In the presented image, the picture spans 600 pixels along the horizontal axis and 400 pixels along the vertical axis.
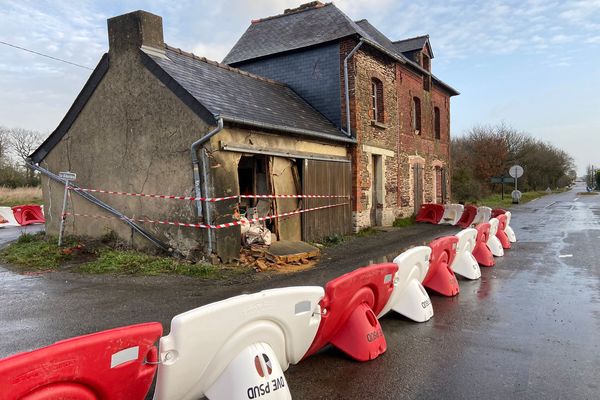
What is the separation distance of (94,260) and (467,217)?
12889 millimetres

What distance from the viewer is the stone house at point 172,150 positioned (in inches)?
343

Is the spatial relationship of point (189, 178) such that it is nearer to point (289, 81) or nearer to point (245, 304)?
point (245, 304)

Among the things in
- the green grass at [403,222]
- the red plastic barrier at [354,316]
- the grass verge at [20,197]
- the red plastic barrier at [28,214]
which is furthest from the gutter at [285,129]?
the grass verge at [20,197]

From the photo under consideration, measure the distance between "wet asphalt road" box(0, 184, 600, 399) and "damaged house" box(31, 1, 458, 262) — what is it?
80.3 inches

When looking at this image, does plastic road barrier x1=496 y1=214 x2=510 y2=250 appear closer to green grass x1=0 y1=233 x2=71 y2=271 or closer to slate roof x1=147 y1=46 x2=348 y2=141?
slate roof x1=147 y1=46 x2=348 y2=141

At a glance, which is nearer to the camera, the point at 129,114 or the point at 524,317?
the point at 524,317

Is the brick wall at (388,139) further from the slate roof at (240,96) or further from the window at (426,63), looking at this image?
the slate roof at (240,96)

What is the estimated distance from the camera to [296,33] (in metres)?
15.7

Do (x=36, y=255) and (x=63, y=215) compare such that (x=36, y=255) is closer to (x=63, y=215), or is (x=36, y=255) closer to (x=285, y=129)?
(x=63, y=215)

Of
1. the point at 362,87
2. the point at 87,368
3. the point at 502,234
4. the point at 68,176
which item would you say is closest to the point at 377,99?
the point at 362,87

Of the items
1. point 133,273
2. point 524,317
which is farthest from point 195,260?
point 524,317

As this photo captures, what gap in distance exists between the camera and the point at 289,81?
50.0 ft

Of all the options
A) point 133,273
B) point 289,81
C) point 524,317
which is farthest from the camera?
point 289,81

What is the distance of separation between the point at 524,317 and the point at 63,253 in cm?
892
